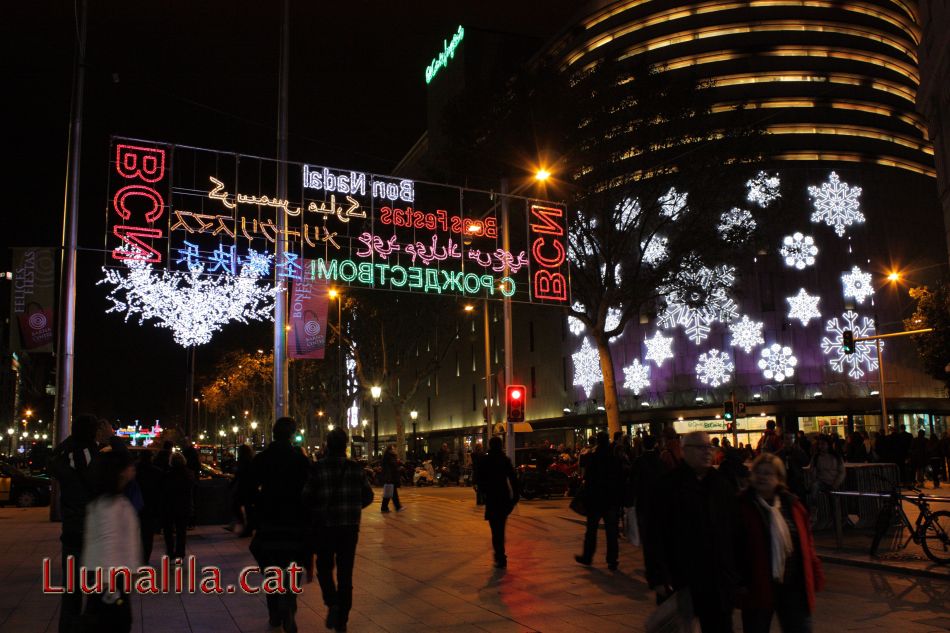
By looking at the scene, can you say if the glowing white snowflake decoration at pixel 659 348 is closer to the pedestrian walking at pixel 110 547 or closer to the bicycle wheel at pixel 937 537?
the bicycle wheel at pixel 937 537

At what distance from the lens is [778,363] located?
4578cm

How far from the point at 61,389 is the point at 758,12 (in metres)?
45.7

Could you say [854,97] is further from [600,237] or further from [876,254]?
[600,237]

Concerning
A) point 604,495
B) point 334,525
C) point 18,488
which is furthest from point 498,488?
point 18,488

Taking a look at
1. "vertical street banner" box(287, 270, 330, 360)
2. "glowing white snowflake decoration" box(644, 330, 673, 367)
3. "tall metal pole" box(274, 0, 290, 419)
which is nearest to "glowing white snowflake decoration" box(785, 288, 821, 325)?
"glowing white snowflake decoration" box(644, 330, 673, 367)

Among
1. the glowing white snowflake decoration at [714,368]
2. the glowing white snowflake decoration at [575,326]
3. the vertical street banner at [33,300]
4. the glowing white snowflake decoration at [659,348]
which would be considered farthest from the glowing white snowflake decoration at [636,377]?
the vertical street banner at [33,300]

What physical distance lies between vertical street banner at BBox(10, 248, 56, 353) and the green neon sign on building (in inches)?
2379

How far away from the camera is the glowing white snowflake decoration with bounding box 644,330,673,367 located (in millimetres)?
49594

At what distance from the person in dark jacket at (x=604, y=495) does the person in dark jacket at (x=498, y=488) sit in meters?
1.10

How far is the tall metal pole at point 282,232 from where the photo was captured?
63.6ft

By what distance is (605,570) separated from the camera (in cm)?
1199

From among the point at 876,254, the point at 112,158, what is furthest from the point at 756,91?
the point at 112,158

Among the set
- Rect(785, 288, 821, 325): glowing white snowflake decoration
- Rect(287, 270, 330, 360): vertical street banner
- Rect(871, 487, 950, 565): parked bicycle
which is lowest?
Rect(871, 487, 950, 565): parked bicycle

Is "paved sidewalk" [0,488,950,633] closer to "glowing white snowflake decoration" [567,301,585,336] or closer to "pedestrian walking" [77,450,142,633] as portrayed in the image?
"pedestrian walking" [77,450,142,633]
